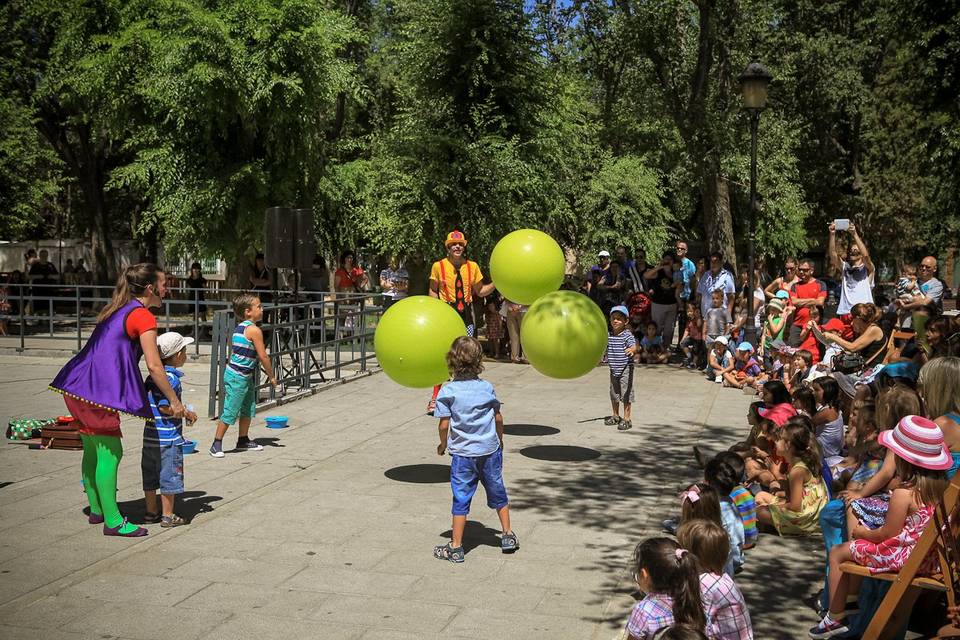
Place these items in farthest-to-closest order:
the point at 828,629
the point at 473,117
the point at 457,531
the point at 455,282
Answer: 1. the point at 473,117
2. the point at 455,282
3. the point at 457,531
4. the point at 828,629

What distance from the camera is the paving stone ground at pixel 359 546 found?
5.56 metres

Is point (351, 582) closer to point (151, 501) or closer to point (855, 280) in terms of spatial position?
point (151, 501)

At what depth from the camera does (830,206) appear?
38.8m

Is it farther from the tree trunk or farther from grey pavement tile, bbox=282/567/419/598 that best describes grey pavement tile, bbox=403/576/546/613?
the tree trunk

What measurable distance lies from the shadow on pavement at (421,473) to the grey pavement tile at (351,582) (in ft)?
8.13

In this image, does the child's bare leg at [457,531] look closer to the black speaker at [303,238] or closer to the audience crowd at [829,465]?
the audience crowd at [829,465]

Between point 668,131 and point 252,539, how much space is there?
26.1 metres

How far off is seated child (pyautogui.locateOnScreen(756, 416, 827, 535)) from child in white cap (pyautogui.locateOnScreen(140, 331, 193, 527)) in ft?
14.1

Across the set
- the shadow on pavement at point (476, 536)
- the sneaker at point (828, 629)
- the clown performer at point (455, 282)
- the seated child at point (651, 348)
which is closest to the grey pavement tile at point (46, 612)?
the shadow on pavement at point (476, 536)

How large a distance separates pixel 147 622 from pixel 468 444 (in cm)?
225

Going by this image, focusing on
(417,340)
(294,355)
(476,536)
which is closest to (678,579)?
(476,536)

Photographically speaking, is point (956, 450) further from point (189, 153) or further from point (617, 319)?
point (189, 153)

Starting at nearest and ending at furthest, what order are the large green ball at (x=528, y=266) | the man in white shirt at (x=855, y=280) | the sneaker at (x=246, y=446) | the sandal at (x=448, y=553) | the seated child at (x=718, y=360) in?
the sandal at (x=448, y=553)
the large green ball at (x=528, y=266)
the sneaker at (x=246, y=446)
the man in white shirt at (x=855, y=280)
the seated child at (x=718, y=360)

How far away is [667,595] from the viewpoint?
3980 mm
